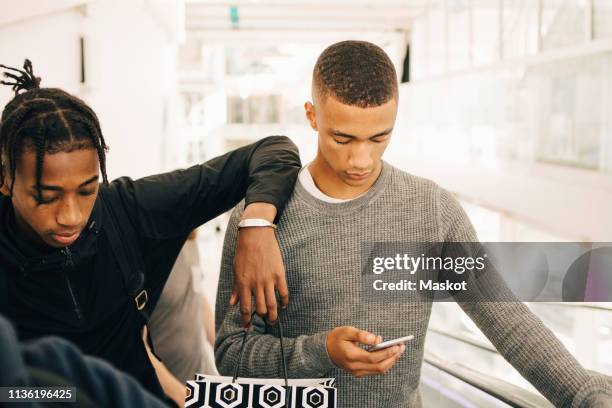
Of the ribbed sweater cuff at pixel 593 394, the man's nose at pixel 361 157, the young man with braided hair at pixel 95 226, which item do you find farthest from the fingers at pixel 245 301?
the ribbed sweater cuff at pixel 593 394

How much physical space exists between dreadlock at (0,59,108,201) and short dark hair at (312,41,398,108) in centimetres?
48

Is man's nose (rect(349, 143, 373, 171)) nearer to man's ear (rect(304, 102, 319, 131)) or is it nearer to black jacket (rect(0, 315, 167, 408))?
man's ear (rect(304, 102, 319, 131))

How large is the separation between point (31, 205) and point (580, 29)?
12.4 ft

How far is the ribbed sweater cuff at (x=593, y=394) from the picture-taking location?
1179 mm

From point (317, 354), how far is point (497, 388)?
0.81 m

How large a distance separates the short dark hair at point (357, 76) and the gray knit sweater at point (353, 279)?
0.21 metres

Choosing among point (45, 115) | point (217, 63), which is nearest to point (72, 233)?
point (45, 115)

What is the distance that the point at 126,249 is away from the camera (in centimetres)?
133

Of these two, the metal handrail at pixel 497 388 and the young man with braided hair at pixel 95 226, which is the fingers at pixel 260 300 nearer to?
the young man with braided hair at pixel 95 226

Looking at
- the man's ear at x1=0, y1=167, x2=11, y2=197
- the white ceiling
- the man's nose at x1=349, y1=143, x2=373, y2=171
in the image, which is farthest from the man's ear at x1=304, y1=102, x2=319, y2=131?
the white ceiling

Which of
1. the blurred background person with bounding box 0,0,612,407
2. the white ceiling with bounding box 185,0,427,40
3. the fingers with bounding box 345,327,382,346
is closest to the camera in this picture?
the fingers with bounding box 345,327,382,346

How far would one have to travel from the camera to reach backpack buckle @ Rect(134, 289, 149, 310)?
1316 millimetres

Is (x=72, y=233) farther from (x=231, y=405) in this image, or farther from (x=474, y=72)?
(x=474, y=72)

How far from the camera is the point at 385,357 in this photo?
1182mm
